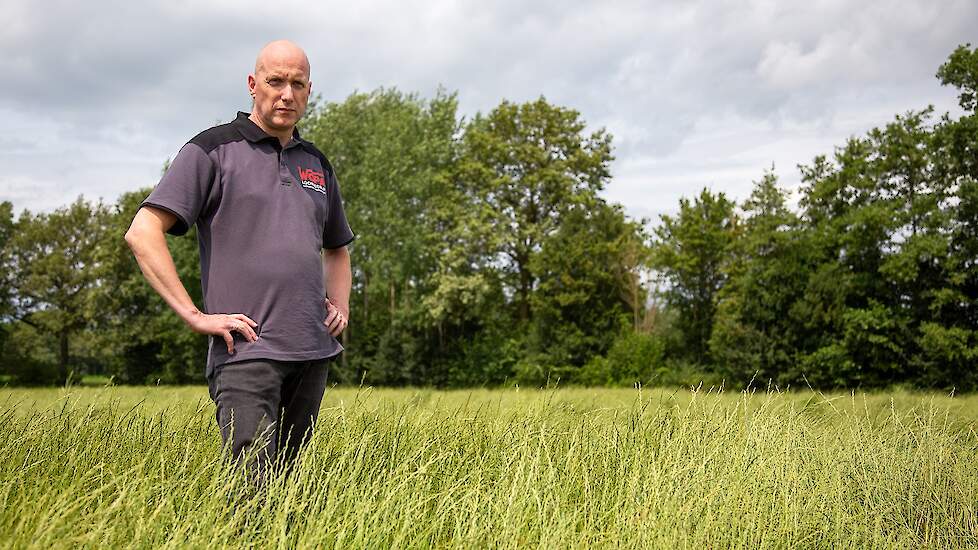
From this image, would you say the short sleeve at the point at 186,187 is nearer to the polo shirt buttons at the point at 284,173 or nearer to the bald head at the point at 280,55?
the polo shirt buttons at the point at 284,173

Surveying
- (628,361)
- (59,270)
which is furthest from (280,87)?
(59,270)

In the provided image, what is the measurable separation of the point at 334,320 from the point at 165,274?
2.23 feet

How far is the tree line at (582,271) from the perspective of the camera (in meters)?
25.5

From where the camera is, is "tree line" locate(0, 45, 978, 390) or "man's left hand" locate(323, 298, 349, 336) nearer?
"man's left hand" locate(323, 298, 349, 336)

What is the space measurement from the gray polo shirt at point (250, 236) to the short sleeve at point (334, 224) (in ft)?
1.38

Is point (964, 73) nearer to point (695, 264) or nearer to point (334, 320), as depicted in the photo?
point (695, 264)

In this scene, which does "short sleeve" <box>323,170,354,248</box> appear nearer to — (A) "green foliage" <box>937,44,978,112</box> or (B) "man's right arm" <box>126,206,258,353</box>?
(B) "man's right arm" <box>126,206,258,353</box>

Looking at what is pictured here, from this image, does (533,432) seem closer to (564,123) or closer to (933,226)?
(933,226)

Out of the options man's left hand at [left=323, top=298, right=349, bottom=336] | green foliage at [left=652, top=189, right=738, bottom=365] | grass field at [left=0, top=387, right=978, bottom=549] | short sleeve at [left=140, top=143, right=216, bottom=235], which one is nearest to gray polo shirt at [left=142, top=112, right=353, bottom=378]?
short sleeve at [left=140, top=143, right=216, bottom=235]

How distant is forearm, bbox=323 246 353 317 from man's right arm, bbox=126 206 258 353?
0.64 m

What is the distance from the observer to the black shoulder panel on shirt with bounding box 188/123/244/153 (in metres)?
3.04

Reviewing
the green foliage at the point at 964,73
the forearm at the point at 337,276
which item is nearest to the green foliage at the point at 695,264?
the green foliage at the point at 964,73

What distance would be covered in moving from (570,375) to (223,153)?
1075 inches

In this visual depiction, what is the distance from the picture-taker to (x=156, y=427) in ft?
15.0
